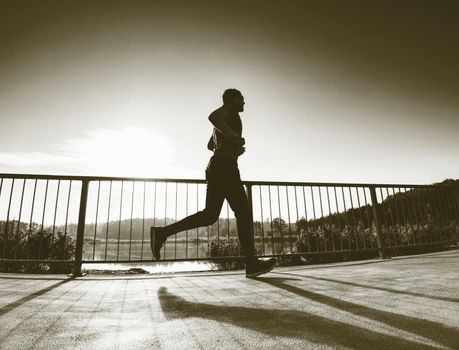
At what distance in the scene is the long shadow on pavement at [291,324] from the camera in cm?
114

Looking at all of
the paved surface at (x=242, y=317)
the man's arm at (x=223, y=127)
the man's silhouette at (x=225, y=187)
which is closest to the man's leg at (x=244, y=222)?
the man's silhouette at (x=225, y=187)

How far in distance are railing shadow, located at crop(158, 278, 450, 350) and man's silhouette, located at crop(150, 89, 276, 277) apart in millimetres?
1040

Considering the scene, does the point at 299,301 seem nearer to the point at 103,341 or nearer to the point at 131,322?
the point at 131,322

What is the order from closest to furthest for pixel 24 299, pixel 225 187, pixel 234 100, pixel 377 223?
pixel 24 299
pixel 225 187
pixel 234 100
pixel 377 223

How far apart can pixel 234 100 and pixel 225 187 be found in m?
1.06

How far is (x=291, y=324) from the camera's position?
1432mm

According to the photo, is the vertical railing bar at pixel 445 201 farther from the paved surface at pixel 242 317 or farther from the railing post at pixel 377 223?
the paved surface at pixel 242 317

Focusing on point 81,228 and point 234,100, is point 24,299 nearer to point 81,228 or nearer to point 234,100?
point 81,228

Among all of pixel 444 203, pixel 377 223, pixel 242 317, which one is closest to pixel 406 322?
pixel 242 317

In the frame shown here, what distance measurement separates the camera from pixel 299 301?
1968mm

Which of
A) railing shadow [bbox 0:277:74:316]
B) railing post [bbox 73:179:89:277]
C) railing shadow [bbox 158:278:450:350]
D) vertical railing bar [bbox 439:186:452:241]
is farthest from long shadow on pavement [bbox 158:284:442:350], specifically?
vertical railing bar [bbox 439:186:452:241]

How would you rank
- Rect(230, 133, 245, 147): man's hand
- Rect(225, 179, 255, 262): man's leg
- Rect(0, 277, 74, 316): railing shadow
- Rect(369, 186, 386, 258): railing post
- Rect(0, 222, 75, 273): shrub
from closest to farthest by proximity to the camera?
Rect(0, 277, 74, 316): railing shadow < Rect(230, 133, 245, 147): man's hand < Rect(225, 179, 255, 262): man's leg < Rect(0, 222, 75, 273): shrub < Rect(369, 186, 386, 258): railing post

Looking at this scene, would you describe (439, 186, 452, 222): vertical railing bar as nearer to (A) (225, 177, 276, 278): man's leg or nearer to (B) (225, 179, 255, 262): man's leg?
(A) (225, 177, 276, 278): man's leg

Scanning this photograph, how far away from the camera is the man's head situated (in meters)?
3.33
